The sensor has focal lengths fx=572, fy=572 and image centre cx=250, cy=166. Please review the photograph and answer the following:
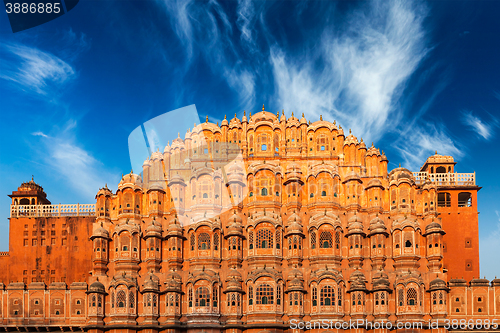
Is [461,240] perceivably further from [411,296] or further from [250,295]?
[250,295]

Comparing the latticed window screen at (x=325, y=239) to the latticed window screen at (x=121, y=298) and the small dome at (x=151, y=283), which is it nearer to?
the small dome at (x=151, y=283)

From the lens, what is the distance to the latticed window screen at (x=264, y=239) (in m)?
57.8

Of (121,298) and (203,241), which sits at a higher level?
(203,241)

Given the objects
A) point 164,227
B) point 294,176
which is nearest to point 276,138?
point 294,176

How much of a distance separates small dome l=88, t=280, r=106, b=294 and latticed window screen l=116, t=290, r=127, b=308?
147 centimetres

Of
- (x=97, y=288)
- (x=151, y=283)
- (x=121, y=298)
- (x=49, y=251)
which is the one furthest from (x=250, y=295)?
(x=49, y=251)

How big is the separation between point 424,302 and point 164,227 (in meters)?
27.3

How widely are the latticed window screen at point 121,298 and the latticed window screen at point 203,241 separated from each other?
875 cm

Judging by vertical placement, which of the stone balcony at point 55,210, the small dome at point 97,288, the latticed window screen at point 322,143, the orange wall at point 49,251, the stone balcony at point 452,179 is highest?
the latticed window screen at point 322,143

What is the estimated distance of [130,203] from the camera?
6088 cm

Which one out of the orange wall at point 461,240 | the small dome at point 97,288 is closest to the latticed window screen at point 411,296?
the orange wall at point 461,240

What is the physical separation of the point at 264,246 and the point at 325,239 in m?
6.24

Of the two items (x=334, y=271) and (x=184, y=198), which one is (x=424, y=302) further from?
(x=184, y=198)

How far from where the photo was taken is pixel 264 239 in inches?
2283
